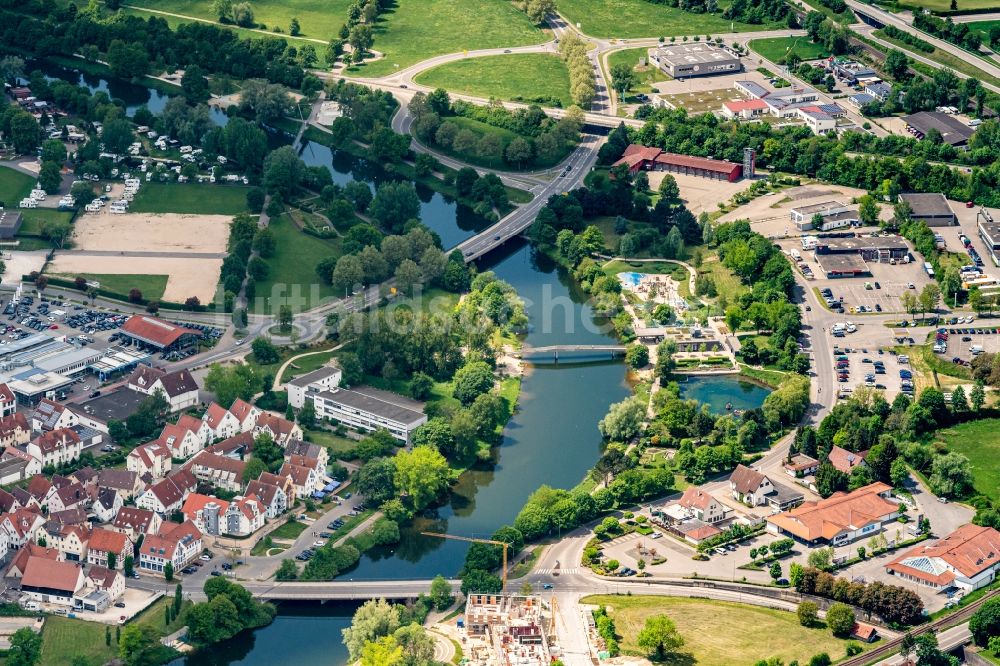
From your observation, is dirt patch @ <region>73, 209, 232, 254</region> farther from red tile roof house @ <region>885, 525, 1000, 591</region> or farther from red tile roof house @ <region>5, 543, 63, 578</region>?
red tile roof house @ <region>885, 525, 1000, 591</region>

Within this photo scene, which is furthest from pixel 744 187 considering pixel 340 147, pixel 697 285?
pixel 340 147

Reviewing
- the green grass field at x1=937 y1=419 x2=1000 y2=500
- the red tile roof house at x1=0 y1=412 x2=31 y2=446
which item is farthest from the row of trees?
the red tile roof house at x1=0 y1=412 x2=31 y2=446

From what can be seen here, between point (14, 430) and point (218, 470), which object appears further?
point (14, 430)

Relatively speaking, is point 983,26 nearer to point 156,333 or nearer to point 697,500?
point 697,500

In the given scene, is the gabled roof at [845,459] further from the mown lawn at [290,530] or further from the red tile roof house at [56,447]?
the red tile roof house at [56,447]

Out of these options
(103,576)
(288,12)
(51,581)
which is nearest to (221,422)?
(103,576)

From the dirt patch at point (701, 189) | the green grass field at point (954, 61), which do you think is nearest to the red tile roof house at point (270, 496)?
the dirt patch at point (701, 189)
